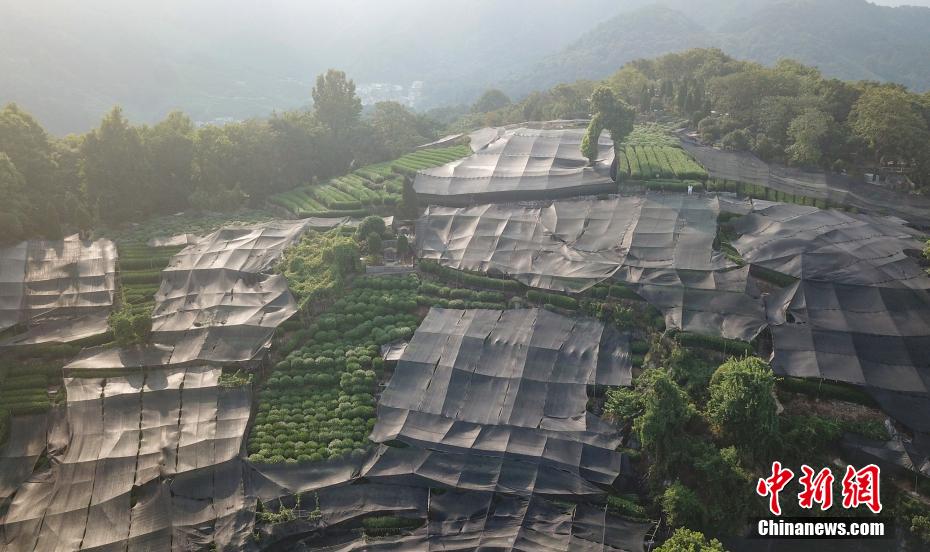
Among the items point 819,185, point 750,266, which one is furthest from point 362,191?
point 819,185

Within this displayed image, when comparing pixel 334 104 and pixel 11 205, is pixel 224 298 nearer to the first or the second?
pixel 11 205

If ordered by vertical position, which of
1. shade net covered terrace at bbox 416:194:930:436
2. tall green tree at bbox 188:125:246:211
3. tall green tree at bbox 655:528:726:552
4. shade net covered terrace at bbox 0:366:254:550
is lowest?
tall green tree at bbox 655:528:726:552

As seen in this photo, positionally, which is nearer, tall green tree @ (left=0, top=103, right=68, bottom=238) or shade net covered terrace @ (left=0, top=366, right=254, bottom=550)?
shade net covered terrace @ (left=0, top=366, right=254, bottom=550)

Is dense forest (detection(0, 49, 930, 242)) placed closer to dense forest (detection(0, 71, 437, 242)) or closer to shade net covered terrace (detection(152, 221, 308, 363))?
dense forest (detection(0, 71, 437, 242))

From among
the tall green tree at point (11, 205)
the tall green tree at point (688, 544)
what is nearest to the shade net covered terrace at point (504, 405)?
the tall green tree at point (688, 544)

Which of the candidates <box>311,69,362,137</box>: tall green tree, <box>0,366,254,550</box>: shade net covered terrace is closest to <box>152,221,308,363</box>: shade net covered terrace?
<box>0,366,254,550</box>: shade net covered terrace

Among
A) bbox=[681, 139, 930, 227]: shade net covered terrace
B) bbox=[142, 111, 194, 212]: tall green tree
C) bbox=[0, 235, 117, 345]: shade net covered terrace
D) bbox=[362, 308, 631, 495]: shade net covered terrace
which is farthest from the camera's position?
bbox=[142, 111, 194, 212]: tall green tree

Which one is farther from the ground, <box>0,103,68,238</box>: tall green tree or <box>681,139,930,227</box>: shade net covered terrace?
<box>0,103,68,238</box>: tall green tree
